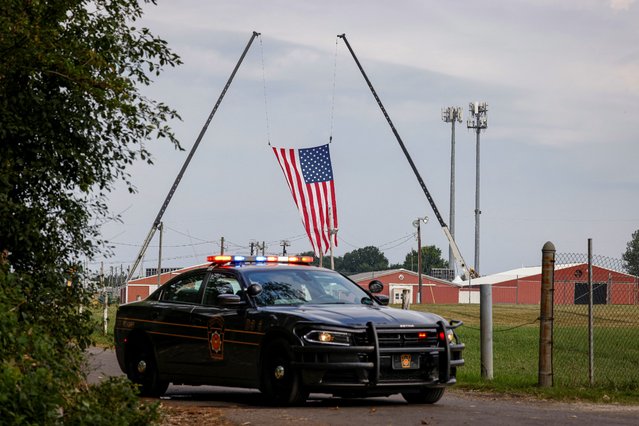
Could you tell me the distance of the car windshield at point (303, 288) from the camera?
13.7 m

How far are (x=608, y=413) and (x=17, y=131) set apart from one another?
21.3ft

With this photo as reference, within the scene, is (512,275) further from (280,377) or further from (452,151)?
(280,377)

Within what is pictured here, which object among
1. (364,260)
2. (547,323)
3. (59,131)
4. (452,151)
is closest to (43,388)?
(59,131)

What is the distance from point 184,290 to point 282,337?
2.43 metres

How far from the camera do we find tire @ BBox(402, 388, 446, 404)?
13416mm

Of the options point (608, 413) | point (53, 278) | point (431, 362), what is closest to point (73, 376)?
point (53, 278)

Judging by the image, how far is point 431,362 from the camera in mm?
12930

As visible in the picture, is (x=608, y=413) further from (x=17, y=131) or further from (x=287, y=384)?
(x=17, y=131)

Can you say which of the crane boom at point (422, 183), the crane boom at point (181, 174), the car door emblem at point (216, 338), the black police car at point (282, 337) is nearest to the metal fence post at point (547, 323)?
the black police car at point (282, 337)

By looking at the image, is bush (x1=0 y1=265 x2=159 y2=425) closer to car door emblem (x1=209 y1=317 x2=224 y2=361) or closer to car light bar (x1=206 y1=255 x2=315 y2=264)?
car door emblem (x1=209 y1=317 x2=224 y2=361)

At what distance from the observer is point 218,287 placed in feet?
47.0

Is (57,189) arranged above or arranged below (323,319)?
above

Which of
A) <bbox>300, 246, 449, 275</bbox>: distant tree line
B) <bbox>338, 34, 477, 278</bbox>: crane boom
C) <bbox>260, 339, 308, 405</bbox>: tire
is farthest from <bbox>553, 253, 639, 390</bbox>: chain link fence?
<bbox>300, 246, 449, 275</bbox>: distant tree line

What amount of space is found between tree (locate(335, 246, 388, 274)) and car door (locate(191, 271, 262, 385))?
160727 millimetres
